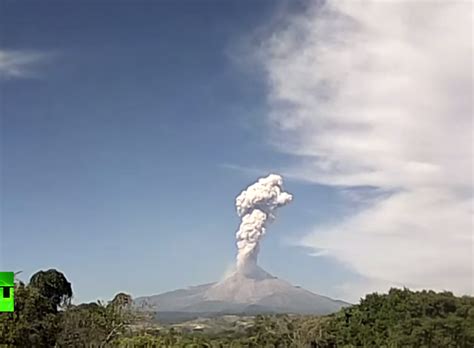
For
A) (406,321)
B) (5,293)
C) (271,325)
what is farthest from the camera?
(271,325)

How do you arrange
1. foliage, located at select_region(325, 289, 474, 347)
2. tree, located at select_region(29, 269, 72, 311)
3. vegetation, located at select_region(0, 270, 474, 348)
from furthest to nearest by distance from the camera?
tree, located at select_region(29, 269, 72, 311)
foliage, located at select_region(325, 289, 474, 347)
vegetation, located at select_region(0, 270, 474, 348)

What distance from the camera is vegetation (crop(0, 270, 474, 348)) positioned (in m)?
18.9

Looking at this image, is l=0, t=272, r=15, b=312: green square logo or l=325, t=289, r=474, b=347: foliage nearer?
l=0, t=272, r=15, b=312: green square logo

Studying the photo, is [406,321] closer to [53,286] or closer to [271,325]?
[271,325]

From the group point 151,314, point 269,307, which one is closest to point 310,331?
point 151,314

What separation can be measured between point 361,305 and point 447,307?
4.41 m

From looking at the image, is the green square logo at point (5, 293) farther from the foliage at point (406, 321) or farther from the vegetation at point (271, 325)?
the foliage at point (406, 321)

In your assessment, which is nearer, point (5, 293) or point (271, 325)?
point (5, 293)

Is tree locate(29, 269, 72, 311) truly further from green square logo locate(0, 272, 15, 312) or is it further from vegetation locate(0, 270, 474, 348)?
green square logo locate(0, 272, 15, 312)

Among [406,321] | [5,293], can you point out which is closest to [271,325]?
[406,321]

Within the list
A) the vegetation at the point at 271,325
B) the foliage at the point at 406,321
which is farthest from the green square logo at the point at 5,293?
the foliage at the point at 406,321

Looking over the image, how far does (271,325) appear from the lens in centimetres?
2989

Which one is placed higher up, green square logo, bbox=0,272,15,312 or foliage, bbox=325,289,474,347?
foliage, bbox=325,289,474,347

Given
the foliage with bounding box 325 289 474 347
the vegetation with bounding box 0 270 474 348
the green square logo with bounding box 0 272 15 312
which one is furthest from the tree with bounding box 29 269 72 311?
the green square logo with bounding box 0 272 15 312
